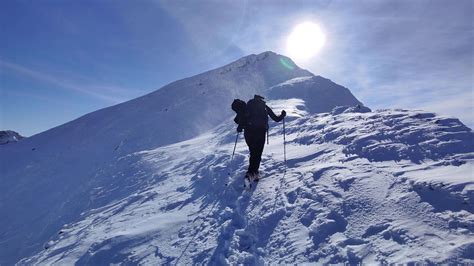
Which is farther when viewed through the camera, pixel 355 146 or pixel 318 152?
pixel 318 152

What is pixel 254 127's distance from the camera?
1055 centimetres

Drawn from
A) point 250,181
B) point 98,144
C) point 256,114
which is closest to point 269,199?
point 250,181

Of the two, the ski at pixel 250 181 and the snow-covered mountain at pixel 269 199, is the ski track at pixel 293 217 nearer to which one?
the snow-covered mountain at pixel 269 199

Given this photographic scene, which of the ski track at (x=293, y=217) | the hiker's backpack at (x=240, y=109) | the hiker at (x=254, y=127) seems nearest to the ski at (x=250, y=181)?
the hiker at (x=254, y=127)

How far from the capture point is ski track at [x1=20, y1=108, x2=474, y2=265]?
6.18m

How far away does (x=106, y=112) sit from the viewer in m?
32.3

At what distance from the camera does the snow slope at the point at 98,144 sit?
14289 millimetres

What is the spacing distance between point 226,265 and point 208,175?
5.98 meters

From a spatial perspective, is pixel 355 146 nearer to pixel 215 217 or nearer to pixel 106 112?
pixel 215 217

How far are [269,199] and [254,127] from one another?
2487mm

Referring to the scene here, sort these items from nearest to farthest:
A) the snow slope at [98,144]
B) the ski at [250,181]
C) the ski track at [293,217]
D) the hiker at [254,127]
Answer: the ski track at [293,217] < the ski at [250,181] < the hiker at [254,127] < the snow slope at [98,144]

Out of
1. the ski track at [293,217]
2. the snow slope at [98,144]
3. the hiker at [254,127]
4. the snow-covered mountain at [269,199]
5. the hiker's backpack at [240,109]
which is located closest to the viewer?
the ski track at [293,217]

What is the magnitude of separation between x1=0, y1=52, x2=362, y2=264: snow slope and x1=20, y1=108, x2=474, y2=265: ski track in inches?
114

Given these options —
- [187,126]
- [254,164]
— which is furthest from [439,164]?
[187,126]
